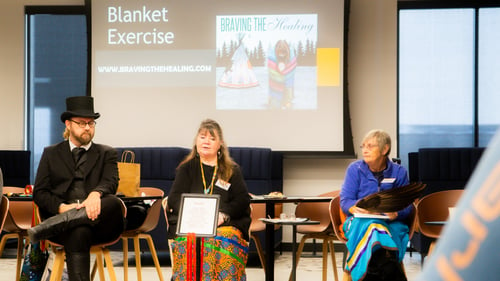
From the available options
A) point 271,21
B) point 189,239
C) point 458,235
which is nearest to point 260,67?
point 271,21

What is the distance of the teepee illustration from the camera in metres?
6.99

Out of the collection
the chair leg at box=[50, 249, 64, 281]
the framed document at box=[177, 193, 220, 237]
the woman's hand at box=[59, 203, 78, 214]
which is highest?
the framed document at box=[177, 193, 220, 237]

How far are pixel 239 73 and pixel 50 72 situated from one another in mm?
2182

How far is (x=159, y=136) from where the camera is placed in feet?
23.6

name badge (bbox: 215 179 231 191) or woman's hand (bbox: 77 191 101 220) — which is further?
name badge (bbox: 215 179 231 191)

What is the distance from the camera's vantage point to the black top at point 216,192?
377 centimetres

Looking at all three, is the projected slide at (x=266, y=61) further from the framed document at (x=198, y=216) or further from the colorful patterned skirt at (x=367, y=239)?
the framed document at (x=198, y=216)

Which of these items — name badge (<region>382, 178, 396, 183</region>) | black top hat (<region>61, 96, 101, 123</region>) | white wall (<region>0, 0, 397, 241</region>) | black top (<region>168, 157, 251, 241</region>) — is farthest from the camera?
white wall (<region>0, 0, 397, 241</region>)

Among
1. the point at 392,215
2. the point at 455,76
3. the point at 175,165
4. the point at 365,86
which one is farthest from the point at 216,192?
the point at 455,76

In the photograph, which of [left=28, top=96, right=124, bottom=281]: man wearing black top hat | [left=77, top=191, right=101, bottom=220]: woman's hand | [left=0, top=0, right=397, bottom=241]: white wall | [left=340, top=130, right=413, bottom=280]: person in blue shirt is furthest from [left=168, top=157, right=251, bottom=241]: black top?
[left=0, top=0, right=397, bottom=241]: white wall

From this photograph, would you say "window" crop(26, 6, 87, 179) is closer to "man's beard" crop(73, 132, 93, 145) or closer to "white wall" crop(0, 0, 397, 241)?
"white wall" crop(0, 0, 397, 241)

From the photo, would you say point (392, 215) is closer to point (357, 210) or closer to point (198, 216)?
point (357, 210)

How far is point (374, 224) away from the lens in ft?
12.8

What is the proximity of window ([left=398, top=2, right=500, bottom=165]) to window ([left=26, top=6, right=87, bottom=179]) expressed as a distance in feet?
12.3
